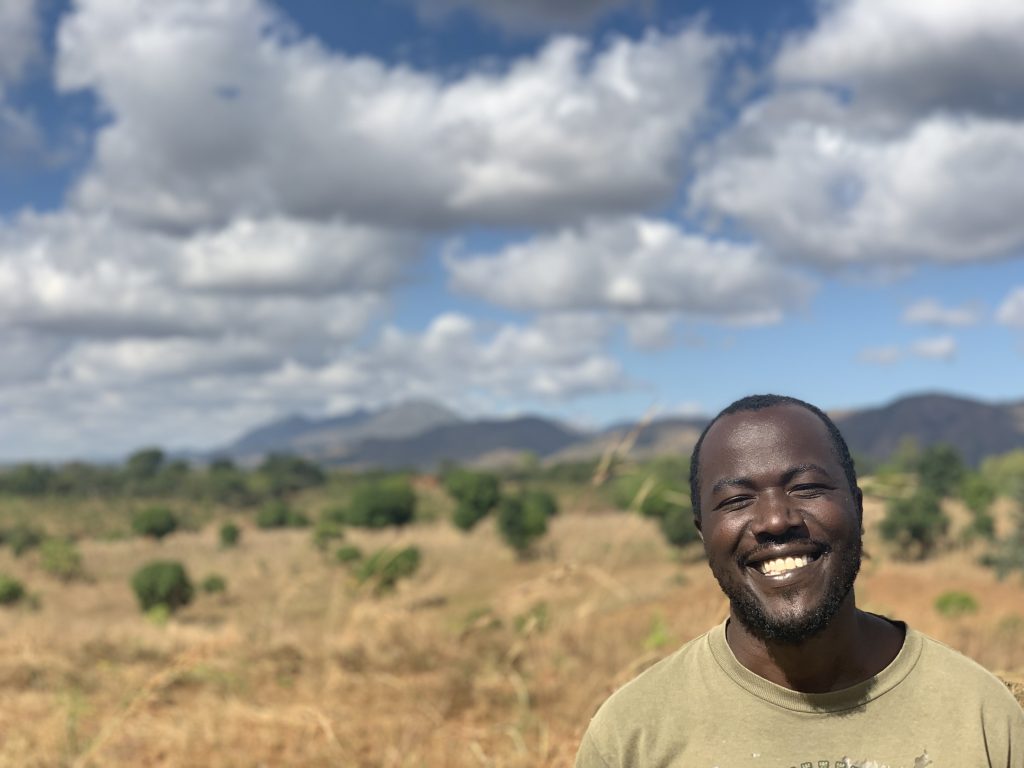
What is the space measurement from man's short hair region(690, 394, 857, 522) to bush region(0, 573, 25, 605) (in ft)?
77.5

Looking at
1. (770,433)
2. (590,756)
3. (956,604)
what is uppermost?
(770,433)

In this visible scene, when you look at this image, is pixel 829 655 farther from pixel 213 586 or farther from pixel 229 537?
pixel 229 537

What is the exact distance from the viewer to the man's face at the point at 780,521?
1849 mm

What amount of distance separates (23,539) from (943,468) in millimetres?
35663

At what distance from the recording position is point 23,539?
3509 cm

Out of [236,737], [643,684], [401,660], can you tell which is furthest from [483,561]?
[643,684]

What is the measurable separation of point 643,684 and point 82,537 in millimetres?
48130

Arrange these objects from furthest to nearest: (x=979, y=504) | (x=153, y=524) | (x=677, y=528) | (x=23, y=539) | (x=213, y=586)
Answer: (x=153, y=524), (x=23, y=539), (x=979, y=504), (x=677, y=528), (x=213, y=586)

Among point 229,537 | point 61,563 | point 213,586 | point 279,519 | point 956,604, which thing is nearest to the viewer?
point 956,604

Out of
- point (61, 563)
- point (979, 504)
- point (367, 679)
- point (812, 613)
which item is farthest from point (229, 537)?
point (812, 613)

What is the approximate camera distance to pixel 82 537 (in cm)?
4509

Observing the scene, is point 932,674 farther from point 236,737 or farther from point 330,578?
point 330,578

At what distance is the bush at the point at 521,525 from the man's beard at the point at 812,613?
28.4 meters

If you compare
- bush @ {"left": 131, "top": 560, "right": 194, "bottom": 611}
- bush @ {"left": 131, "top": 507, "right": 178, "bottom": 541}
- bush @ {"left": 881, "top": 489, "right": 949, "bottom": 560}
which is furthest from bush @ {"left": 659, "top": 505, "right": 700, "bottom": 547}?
bush @ {"left": 131, "top": 507, "right": 178, "bottom": 541}
